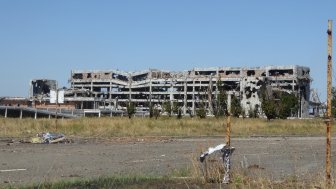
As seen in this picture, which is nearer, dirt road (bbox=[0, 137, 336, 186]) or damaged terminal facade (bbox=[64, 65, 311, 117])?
dirt road (bbox=[0, 137, 336, 186])

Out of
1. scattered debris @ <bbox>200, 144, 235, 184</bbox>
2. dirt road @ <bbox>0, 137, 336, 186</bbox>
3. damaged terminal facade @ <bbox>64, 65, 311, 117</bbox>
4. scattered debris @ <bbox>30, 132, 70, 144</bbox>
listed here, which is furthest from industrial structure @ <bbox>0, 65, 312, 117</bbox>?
scattered debris @ <bbox>200, 144, 235, 184</bbox>

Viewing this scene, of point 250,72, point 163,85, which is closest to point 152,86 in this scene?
point 163,85

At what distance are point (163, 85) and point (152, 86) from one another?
3.90m

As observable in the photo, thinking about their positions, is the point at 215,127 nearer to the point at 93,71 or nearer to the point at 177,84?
the point at 177,84

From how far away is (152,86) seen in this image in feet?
547

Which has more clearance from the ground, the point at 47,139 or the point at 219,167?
the point at 219,167

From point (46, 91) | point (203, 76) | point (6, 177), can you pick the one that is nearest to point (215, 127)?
point (6, 177)

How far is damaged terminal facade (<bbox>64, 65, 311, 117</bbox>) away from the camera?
5568 inches

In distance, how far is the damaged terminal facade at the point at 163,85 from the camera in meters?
141

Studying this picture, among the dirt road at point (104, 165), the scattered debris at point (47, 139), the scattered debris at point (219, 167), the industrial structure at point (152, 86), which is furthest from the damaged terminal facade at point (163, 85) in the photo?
the scattered debris at point (219, 167)

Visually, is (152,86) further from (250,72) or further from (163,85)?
(250,72)

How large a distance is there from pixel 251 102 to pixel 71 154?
394 feet

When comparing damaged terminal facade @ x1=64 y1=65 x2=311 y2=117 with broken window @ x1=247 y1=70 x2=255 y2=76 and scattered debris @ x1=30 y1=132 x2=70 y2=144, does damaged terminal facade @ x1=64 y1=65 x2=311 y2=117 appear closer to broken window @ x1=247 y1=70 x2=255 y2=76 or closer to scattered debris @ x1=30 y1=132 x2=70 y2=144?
broken window @ x1=247 y1=70 x2=255 y2=76

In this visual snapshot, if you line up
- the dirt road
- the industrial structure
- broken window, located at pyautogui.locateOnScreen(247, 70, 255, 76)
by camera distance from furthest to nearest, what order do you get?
broken window, located at pyautogui.locateOnScreen(247, 70, 255, 76), the industrial structure, the dirt road
